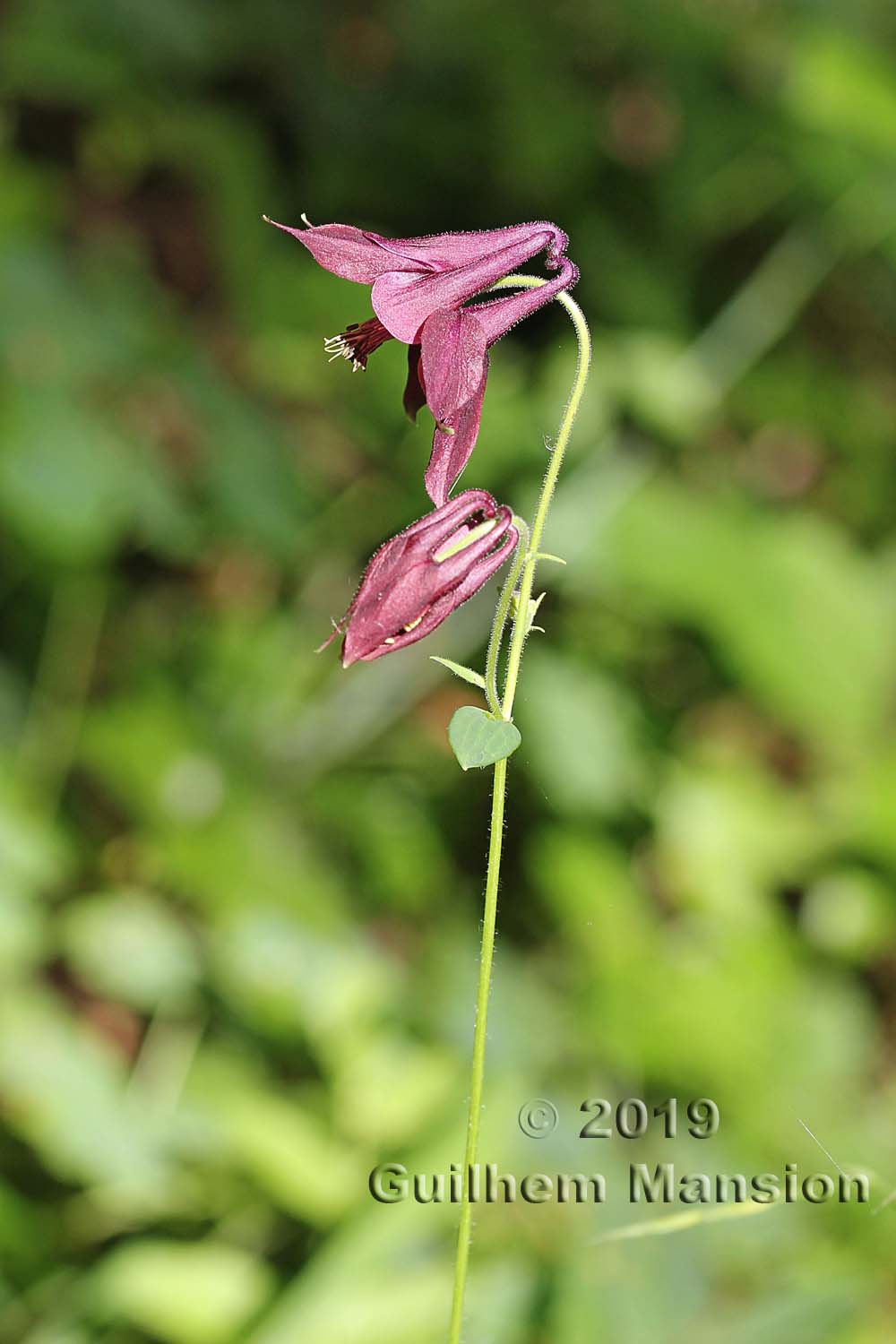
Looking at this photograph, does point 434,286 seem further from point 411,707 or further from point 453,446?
point 411,707

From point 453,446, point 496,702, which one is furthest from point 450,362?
point 496,702

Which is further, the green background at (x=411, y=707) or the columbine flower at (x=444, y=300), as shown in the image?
the green background at (x=411, y=707)

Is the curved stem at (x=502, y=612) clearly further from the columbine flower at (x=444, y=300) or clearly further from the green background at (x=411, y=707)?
the green background at (x=411, y=707)

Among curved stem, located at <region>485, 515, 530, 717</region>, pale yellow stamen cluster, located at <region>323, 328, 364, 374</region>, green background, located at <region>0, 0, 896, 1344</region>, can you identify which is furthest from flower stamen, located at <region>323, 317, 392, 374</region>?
green background, located at <region>0, 0, 896, 1344</region>

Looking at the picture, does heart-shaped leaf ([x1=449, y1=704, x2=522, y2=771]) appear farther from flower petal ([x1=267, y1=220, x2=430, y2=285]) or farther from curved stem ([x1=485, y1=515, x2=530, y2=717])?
flower petal ([x1=267, y1=220, x2=430, y2=285])

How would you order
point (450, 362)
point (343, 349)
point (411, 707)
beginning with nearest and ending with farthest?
point (450, 362), point (343, 349), point (411, 707)

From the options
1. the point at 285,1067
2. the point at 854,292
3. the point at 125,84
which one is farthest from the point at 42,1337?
the point at 854,292

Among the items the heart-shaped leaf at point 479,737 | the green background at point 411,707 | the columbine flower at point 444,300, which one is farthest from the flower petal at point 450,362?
the green background at point 411,707
